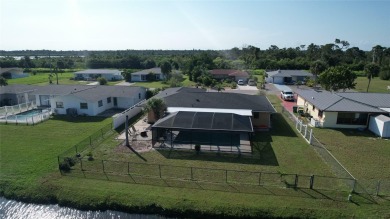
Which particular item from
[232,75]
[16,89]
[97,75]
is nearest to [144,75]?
[97,75]

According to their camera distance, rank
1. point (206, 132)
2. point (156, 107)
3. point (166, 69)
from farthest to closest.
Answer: point (166, 69) < point (156, 107) < point (206, 132)

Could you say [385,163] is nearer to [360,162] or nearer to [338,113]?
[360,162]

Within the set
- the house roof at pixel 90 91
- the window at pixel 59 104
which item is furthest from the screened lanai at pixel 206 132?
the window at pixel 59 104

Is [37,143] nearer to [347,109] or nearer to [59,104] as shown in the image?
[59,104]

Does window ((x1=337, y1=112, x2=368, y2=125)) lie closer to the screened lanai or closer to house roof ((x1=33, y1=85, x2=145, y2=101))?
the screened lanai

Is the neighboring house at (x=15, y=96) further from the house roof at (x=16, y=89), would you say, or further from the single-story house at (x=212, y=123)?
the single-story house at (x=212, y=123)

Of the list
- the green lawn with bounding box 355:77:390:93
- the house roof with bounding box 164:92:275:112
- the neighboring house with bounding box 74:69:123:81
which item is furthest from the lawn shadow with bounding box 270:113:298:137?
the neighboring house with bounding box 74:69:123:81
